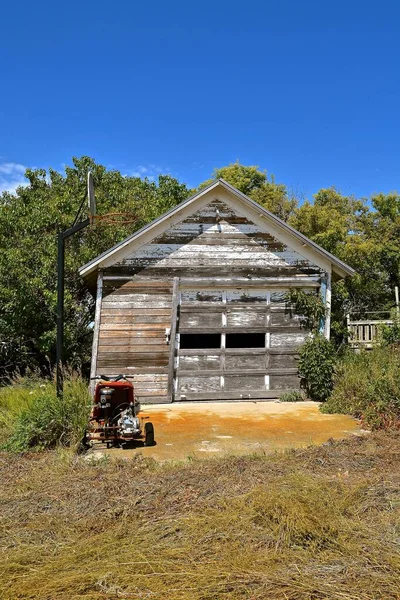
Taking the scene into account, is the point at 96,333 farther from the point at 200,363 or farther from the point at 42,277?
the point at 42,277

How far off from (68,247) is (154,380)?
18.4 ft

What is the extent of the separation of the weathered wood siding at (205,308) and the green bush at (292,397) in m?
0.20

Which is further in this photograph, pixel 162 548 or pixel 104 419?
pixel 104 419

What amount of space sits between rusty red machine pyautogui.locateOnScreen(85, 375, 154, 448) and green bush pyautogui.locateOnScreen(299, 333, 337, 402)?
16.7ft

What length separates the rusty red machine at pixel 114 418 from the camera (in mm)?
6512

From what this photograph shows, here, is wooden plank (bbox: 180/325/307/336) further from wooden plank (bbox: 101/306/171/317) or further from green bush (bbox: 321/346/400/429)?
green bush (bbox: 321/346/400/429)

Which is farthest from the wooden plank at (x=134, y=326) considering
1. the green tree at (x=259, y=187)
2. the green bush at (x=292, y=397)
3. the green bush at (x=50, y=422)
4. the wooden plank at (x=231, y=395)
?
the green tree at (x=259, y=187)

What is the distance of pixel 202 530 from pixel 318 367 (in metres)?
7.26

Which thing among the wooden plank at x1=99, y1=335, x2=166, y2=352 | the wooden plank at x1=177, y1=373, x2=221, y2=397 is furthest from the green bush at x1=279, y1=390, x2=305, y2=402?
the wooden plank at x1=99, y1=335, x2=166, y2=352

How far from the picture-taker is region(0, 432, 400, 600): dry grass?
10.1ft

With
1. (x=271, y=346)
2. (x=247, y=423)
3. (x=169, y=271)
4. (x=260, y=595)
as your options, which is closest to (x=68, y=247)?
(x=169, y=271)

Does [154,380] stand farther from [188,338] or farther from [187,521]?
[187,521]

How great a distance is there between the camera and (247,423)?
27.7 ft

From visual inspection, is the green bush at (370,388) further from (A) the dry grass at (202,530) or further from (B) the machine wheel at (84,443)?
(B) the machine wheel at (84,443)
